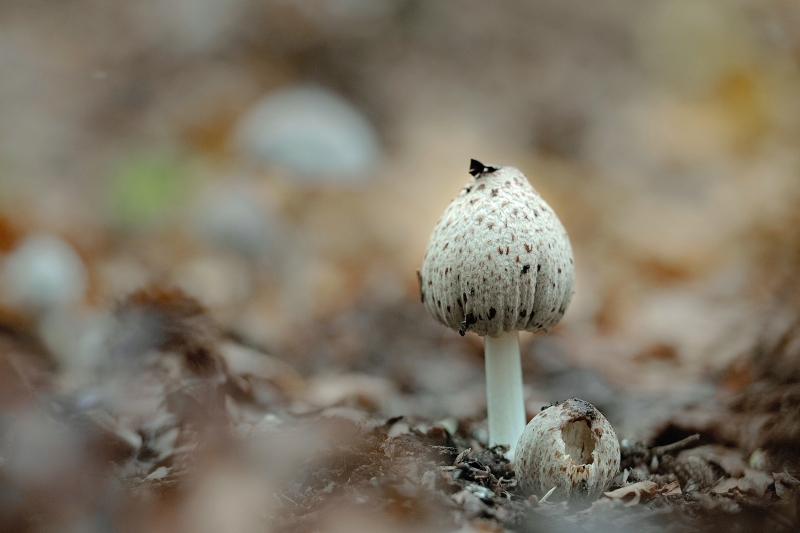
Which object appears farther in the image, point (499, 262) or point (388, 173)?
point (388, 173)

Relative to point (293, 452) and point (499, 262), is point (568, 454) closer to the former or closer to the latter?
point (499, 262)

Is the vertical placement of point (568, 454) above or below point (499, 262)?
below

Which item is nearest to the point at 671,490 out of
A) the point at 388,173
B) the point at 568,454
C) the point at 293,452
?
the point at 568,454

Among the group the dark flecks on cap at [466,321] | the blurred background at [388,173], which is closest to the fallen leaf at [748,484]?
the blurred background at [388,173]

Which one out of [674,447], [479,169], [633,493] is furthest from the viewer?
[674,447]

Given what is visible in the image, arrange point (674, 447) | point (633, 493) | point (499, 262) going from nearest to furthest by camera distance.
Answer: point (633, 493), point (499, 262), point (674, 447)

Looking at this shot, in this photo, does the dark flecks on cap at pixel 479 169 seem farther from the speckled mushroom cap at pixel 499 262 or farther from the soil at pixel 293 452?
the soil at pixel 293 452

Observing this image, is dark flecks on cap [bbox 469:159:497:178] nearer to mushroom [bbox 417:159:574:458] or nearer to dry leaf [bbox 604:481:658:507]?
mushroom [bbox 417:159:574:458]
